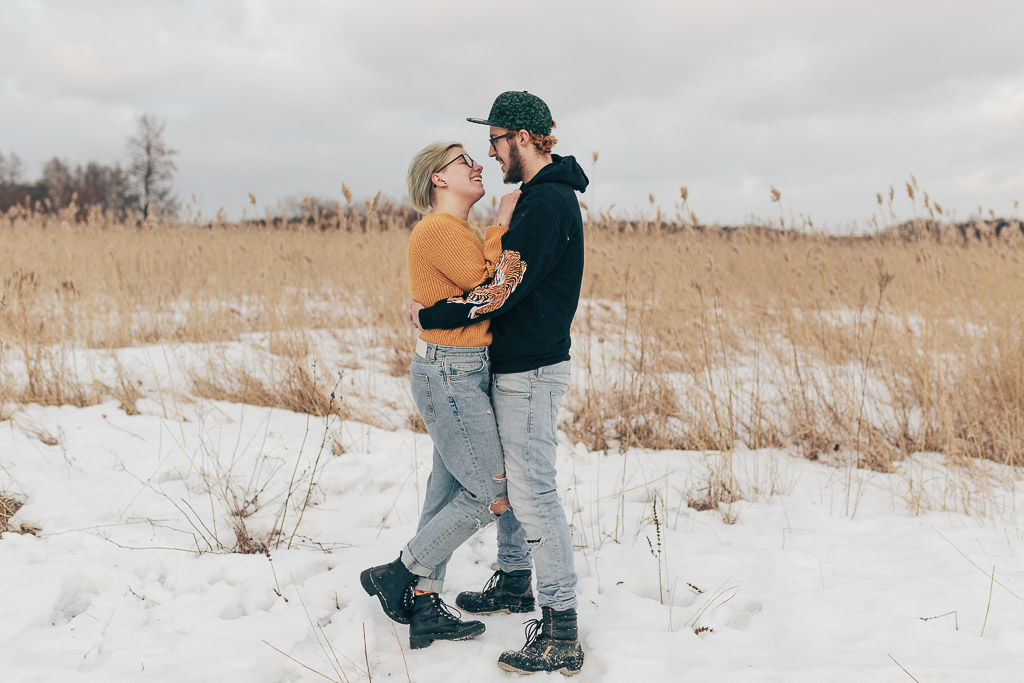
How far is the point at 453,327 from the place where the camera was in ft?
5.93

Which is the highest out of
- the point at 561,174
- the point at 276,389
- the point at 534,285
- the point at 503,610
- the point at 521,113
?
the point at 521,113

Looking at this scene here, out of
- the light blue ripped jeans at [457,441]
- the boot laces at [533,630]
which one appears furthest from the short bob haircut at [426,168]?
the boot laces at [533,630]

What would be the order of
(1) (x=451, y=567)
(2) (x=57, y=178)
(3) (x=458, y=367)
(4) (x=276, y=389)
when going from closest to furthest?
(3) (x=458, y=367) → (1) (x=451, y=567) → (4) (x=276, y=389) → (2) (x=57, y=178)

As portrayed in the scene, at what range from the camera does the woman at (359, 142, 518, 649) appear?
1.83 meters

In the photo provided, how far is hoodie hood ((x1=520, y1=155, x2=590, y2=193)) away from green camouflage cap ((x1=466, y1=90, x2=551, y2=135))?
4.6 inches

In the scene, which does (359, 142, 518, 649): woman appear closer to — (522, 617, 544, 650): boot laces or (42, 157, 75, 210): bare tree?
(522, 617, 544, 650): boot laces

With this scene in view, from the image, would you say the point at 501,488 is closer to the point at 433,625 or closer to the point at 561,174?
the point at 433,625

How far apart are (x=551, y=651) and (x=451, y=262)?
128 cm

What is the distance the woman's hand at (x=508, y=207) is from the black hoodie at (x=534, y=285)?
3 centimetres

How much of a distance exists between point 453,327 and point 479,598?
3.74 ft

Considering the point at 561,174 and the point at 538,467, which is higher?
the point at 561,174

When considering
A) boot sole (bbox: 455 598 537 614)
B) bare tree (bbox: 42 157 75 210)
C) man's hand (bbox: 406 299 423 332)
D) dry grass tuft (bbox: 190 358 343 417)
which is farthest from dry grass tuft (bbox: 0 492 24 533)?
bare tree (bbox: 42 157 75 210)

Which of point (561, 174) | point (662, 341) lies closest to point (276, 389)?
point (662, 341)

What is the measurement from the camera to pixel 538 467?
73.7 inches
